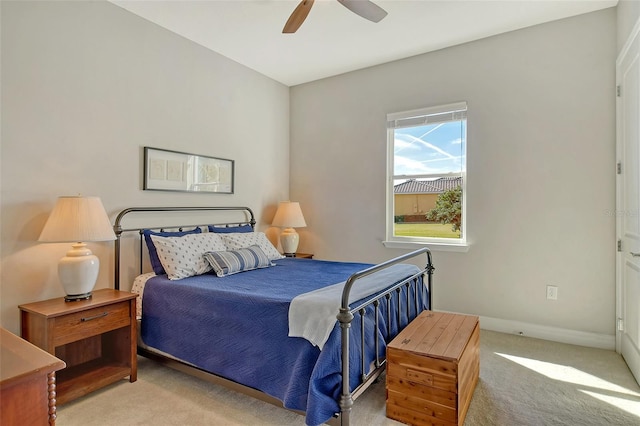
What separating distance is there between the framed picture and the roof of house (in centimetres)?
191

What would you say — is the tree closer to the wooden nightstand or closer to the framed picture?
the framed picture

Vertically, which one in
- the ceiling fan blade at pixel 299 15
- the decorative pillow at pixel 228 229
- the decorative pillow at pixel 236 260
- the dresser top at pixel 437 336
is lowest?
the dresser top at pixel 437 336

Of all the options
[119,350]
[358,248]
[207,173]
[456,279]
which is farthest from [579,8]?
[119,350]

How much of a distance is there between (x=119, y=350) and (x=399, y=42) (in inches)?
141

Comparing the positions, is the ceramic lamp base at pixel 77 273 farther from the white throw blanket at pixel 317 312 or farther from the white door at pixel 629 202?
Result: the white door at pixel 629 202

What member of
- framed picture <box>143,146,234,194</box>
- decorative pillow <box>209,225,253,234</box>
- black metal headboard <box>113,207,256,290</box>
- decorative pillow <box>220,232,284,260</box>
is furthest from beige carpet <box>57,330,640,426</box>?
framed picture <box>143,146,234,194</box>

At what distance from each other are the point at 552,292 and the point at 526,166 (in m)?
1.15

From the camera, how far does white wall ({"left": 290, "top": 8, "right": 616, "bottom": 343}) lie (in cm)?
300

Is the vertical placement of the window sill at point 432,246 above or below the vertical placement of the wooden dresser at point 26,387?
above

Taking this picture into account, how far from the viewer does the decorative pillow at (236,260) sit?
2.77 m

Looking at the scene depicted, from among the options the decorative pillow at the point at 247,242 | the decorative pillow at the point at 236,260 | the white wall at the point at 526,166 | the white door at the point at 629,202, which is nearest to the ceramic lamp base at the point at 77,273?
the decorative pillow at the point at 236,260

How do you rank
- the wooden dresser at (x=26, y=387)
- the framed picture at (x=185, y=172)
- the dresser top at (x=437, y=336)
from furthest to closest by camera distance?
1. the framed picture at (x=185, y=172)
2. the dresser top at (x=437, y=336)
3. the wooden dresser at (x=26, y=387)

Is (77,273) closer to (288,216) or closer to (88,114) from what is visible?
(88,114)

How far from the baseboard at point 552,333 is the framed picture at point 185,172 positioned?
298 centimetres
